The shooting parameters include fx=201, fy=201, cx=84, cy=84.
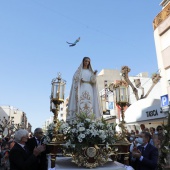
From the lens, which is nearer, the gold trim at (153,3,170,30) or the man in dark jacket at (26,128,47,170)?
the man in dark jacket at (26,128,47,170)

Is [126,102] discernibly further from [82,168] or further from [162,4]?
[162,4]

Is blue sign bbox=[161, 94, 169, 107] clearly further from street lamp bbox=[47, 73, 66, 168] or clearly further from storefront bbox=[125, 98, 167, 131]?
street lamp bbox=[47, 73, 66, 168]

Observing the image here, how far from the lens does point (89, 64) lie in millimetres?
6129

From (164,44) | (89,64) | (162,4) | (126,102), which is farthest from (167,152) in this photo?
(162,4)

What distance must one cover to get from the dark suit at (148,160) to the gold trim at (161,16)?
576 inches

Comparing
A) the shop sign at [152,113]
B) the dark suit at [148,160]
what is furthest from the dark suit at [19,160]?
the shop sign at [152,113]

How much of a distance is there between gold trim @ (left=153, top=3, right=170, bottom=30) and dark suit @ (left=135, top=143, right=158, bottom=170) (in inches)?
576

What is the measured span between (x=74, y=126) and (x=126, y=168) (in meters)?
1.11

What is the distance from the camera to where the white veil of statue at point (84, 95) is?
17.6ft

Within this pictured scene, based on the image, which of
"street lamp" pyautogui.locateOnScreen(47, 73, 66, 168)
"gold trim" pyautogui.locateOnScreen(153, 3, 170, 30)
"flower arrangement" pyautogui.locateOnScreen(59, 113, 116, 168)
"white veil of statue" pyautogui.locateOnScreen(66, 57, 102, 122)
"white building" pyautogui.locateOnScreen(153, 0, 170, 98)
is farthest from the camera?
"gold trim" pyautogui.locateOnScreen(153, 3, 170, 30)

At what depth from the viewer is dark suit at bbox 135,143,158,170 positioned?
3725 mm

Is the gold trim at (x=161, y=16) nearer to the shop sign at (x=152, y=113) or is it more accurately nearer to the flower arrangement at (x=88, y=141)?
the shop sign at (x=152, y=113)

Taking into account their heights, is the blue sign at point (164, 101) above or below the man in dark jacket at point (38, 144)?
above

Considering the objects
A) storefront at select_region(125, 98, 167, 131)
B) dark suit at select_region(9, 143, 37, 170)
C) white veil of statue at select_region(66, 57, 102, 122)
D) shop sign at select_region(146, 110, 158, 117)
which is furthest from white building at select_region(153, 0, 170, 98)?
dark suit at select_region(9, 143, 37, 170)
